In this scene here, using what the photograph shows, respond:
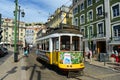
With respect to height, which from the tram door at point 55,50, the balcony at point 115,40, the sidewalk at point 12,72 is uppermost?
the balcony at point 115,40

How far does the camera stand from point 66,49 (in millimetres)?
13148

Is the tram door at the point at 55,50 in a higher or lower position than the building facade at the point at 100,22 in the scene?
lower

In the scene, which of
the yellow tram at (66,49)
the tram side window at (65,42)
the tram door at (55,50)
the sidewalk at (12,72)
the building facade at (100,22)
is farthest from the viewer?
the building facade at (100,22)

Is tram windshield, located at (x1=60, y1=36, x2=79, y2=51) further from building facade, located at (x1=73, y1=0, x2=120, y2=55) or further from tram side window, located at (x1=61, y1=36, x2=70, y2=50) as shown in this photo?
building facade, located at (x1=73, y1=0, x2=120, y2=55)

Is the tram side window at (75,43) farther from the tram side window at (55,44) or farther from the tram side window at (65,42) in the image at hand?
the tram side window at (55,44)

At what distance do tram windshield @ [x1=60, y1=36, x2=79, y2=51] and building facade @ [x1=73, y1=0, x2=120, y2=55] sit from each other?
1504 centimetres

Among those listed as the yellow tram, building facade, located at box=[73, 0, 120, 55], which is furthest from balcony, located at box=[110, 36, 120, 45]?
the yellow tram

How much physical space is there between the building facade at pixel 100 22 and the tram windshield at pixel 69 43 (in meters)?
15.0

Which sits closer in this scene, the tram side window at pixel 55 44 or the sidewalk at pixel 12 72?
the sidewalk at pixel 12 72

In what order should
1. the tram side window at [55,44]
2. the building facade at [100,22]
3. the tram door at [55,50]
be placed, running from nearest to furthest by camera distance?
the tram door at [55,50]
the tram side window at [55,44]
the building facade at [100,22]

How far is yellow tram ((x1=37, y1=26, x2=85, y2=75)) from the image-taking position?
1248 centimetres

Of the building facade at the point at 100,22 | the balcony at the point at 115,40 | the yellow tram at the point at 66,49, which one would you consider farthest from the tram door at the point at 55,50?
the building facade at the point at 100,22

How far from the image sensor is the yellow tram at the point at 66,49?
12477 mm

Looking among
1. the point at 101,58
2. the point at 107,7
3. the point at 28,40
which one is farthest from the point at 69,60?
the point at 28,40
